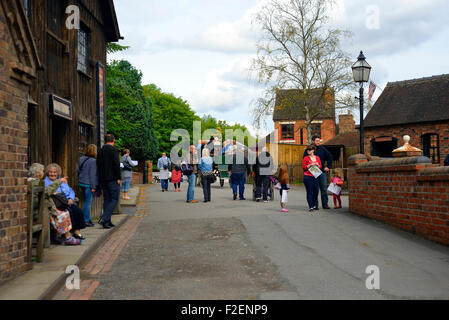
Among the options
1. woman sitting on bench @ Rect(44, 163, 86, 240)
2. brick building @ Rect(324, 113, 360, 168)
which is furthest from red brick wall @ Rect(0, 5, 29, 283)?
brick building @ Rect(324, 113, 360, 168)

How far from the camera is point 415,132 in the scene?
1139 inches

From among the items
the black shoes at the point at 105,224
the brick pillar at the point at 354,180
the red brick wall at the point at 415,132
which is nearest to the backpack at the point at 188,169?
the brick pillar at the point at 354,180

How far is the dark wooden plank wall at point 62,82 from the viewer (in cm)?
897

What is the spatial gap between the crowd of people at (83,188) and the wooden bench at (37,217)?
0.17 m

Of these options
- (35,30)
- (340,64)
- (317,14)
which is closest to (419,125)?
(340,64)

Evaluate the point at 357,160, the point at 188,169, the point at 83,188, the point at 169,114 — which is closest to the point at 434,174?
the point at 357,160

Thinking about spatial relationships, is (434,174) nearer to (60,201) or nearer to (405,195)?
(405,195)

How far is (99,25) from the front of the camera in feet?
45.4

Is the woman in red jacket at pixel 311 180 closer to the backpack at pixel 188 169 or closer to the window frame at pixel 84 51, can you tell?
the backpack at pixel 188 169

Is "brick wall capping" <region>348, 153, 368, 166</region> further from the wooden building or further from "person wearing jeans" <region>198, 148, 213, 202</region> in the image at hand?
the wooden building

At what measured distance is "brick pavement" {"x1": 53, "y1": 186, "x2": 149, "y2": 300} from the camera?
16.2 feet

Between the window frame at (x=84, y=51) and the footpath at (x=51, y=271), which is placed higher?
the window frame at (x=84, y=51)

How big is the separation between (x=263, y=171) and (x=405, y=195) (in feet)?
20.5

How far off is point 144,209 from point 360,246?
25.0 ft
